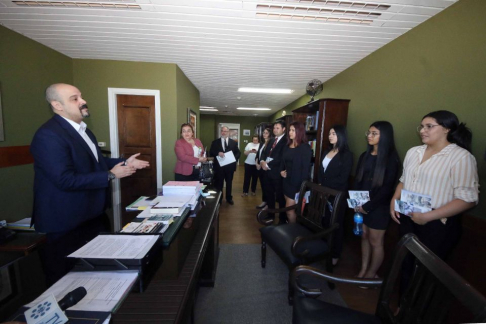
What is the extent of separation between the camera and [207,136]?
1081 centimetres

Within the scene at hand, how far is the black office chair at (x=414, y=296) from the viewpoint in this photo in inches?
26.2

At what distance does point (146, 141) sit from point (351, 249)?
3783 mm

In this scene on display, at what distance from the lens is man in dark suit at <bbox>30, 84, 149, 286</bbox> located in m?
1.16

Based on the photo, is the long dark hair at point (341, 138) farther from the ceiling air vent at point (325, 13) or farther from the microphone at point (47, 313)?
the microphone at point (47, 313)

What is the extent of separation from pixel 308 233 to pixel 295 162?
95 centimetres

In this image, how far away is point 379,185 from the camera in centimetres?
183

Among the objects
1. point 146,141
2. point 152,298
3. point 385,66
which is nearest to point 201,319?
point 152,298

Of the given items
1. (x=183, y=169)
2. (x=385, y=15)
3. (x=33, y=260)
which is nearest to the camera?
(x=33, y=260)

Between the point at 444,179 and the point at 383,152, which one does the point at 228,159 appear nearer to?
the point at 383,152

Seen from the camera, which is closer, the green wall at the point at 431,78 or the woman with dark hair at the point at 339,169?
the green wall at the point at 431,78

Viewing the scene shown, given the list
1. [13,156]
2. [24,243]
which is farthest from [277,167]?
[13,156]

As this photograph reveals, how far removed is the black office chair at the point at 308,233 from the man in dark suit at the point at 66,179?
1.41m

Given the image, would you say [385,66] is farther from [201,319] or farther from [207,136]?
[207,136]

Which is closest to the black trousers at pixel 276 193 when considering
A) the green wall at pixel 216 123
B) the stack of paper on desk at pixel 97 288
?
the stack of paper on desk at pixel 97 288
